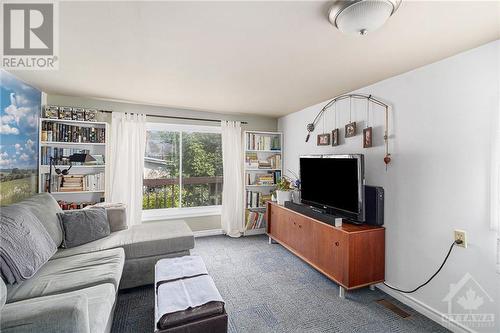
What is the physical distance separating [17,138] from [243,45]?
260 centimetres

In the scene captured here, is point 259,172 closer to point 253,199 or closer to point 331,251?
point 253,199

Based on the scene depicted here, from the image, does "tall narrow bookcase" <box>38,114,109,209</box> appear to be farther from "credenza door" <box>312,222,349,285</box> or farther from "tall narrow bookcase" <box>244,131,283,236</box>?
"credenza door" <box>312,222,349,285</box>

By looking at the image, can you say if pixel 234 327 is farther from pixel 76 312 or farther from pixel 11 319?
pixel 11 319

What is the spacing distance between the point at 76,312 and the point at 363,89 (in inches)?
122

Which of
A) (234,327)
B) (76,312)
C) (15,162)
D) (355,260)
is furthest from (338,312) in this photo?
(15,162)

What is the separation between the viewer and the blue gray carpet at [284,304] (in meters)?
1.87

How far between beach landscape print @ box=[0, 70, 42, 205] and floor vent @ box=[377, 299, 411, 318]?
150 inches

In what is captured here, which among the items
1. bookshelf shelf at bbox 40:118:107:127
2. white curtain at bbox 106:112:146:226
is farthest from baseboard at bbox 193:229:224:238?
bookshelf shelf at bbox 40:118:107:127

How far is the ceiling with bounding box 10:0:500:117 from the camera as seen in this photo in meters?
1.33

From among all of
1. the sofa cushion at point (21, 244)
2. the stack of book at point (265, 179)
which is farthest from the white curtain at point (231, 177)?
the sofa cushion at point (21, 244)

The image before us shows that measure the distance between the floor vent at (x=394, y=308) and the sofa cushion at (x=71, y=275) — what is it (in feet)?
7.82


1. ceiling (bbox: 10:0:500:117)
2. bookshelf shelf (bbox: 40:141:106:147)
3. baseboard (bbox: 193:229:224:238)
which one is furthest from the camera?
baseboard (bbox: 193:229:224:238)

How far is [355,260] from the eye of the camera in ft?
7.34

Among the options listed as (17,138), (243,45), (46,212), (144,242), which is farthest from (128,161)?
(243,45)
